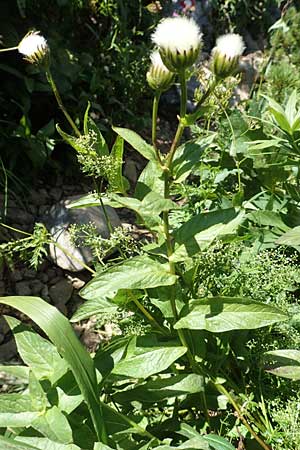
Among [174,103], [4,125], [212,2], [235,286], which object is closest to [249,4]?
[212,2]

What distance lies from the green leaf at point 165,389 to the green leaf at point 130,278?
20 cm

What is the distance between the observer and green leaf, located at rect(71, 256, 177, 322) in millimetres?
872

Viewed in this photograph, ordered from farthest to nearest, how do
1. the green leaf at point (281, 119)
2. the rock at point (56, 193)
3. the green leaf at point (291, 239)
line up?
the rock at point (56, 193), the green leaf at point (281, 119), the green leaf at point (291, 239)

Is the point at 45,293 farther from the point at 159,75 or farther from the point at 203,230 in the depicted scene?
the point at 159,75

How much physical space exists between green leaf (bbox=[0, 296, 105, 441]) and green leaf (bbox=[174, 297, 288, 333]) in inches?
6.7

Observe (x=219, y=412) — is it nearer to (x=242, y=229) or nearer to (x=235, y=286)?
(x=235, y=286)

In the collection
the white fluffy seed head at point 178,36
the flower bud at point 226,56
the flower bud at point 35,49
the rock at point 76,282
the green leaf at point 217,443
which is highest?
the flower bud at point 35,49

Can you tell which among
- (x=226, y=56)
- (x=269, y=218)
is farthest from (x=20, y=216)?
(x=226, y=56)

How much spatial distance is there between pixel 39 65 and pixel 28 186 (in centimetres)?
135

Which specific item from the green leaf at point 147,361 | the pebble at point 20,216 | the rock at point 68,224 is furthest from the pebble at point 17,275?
the green leaf at point 147,361

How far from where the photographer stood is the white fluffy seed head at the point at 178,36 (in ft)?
2.33

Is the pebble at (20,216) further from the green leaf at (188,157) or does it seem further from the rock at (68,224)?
the green leaf at (188,157)

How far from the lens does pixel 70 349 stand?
34.1 inches

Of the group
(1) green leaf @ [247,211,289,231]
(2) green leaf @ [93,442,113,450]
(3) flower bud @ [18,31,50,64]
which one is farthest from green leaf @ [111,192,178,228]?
(1) green leaf @ [247,211,289,231]
